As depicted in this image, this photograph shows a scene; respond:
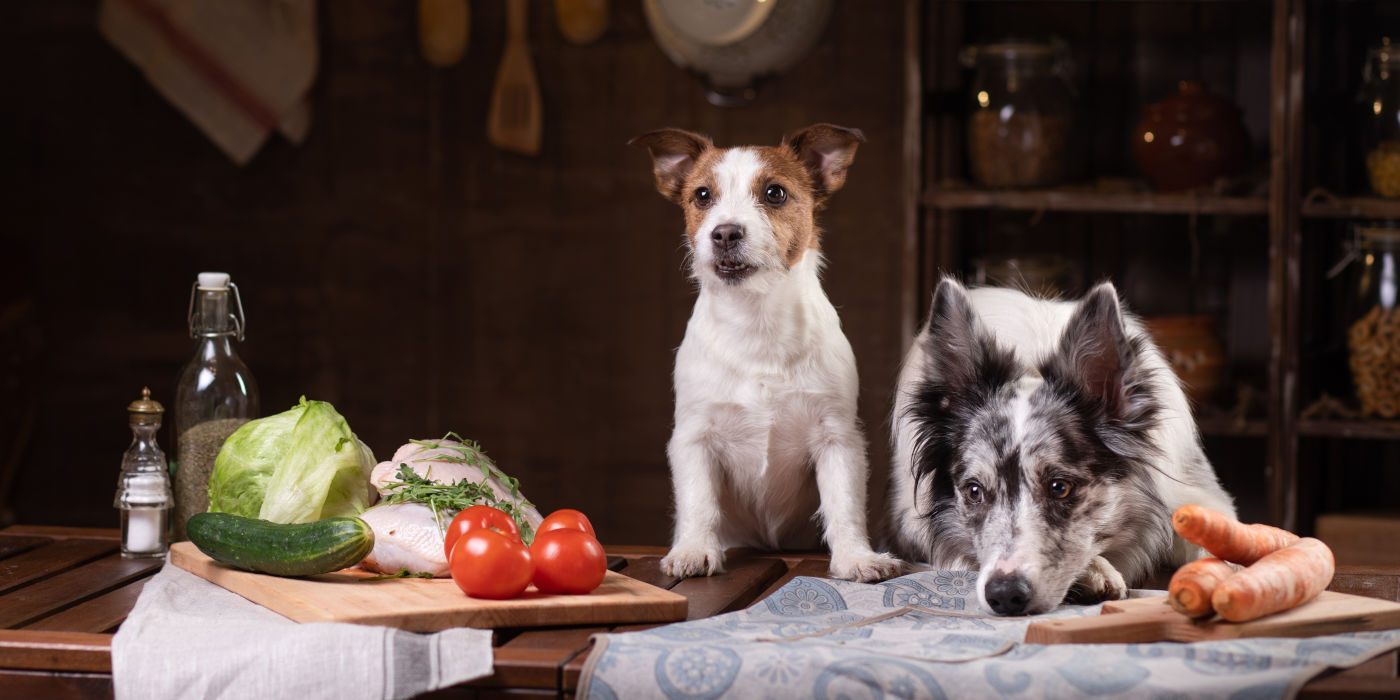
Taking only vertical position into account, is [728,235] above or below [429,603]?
above

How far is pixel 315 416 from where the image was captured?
1924mm

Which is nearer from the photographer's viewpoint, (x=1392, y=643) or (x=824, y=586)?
(x=1392, y=643)

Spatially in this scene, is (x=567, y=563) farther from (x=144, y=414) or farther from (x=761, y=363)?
(x=144, y=414)

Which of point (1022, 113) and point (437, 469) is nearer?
point (437, 469)

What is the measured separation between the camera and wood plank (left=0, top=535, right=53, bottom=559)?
2.07 metres

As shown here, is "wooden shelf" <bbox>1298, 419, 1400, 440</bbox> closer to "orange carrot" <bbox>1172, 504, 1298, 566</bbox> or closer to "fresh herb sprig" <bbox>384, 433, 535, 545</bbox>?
"orange carrot" <bbox>1172, 504, 1298, 566</bbox>

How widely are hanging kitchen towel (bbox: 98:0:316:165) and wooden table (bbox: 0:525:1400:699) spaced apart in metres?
2.00

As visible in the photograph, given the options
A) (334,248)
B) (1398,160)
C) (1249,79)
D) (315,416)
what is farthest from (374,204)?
(1398,160)

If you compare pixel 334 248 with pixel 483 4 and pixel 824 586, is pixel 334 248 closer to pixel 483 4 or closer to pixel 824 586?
pixel 483 4

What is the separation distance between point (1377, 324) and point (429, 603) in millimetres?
2382

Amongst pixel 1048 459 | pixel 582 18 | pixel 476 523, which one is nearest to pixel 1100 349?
pixel 1048 459

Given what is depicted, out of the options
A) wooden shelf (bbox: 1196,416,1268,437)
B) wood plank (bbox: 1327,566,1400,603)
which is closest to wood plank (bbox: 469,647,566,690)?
wood plank (bbox: 1327,566,1400,603)

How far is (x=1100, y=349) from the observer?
1754mm

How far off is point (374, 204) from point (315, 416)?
2.23 meters
